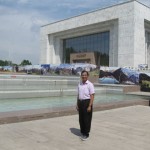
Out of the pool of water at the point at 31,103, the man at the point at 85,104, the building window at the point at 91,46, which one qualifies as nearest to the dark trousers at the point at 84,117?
the man at the point at 85,104

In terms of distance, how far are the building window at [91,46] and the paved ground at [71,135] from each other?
157 ft

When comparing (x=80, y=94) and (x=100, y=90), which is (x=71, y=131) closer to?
(x=80, y=94)

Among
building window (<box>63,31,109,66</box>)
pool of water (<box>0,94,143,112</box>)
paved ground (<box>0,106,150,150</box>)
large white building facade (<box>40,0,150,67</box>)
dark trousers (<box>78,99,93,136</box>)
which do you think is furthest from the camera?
building window (<box>63,31,109,66</box>)

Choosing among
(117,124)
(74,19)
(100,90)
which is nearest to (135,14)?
(74,19)

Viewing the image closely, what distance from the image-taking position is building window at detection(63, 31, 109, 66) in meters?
57.1

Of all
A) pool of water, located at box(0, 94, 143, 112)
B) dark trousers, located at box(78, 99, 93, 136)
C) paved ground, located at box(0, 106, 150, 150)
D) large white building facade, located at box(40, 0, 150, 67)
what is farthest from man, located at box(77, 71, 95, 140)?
large white building facade, located at box(40, 0, 150, 67)

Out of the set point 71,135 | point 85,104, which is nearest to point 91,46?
point 71,135

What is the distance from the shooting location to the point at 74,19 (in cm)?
5950

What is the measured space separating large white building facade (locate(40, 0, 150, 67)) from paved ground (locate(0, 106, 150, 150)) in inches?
1607

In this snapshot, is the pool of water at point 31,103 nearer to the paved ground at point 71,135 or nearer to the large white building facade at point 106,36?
the paved ground at point 71,135

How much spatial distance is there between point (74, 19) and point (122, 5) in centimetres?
1205

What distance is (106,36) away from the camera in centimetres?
5734

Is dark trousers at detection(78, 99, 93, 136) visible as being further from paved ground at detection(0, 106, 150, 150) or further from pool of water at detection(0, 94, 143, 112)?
pool of water at detection(0, 94, 143, 112)

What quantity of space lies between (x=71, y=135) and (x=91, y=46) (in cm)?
5395
